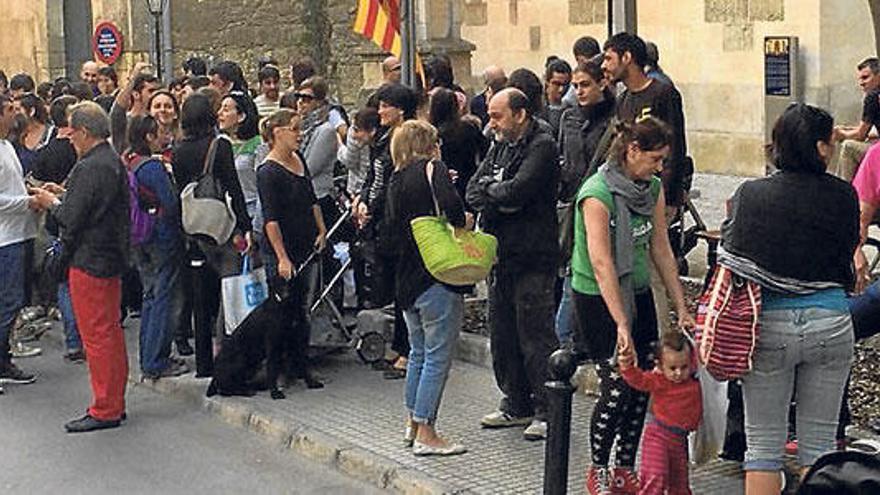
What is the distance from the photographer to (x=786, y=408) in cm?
633

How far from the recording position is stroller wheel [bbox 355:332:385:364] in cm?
1062

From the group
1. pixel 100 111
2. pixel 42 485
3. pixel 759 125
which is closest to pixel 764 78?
pixel 759 125

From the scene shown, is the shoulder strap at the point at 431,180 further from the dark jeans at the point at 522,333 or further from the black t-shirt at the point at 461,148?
the black t-shirt at the point at 461,148

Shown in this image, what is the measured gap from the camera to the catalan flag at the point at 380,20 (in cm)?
1314

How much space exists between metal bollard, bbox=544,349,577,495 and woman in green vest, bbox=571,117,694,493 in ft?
1.18

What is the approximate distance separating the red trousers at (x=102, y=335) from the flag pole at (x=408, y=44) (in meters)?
3.11

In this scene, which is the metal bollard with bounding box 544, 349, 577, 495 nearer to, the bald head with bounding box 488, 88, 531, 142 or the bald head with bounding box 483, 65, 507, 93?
the bald head with bounding box 488, 88, 531, 142

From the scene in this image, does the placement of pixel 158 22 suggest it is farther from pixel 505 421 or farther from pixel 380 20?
pixel 505 421

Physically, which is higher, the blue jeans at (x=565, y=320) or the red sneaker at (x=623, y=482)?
the blue jeans at (x=565, y=320)

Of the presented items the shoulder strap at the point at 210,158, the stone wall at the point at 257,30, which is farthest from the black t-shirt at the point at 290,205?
the stone wall at the point at 257,30

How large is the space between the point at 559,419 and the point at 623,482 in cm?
81

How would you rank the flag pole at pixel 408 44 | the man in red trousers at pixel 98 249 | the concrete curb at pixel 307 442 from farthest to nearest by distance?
the flag pole at pixel 408 44
the man in red trousers at pixel 98 249
the concrete curb at pixel 307 442

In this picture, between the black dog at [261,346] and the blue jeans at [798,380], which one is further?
the black dog at [261,346]

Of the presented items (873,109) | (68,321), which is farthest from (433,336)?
(873,109)
